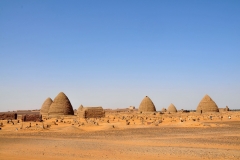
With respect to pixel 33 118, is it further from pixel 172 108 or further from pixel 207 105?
pixel 172 108

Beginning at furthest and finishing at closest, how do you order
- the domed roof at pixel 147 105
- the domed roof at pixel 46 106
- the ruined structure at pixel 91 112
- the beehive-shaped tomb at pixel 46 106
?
the domed roof at pixel 147 105 < the domed roof at pixel 46 106 < the beehive-shaped tomb at pixel 46 106 < the ruined structure at pixel 91 112

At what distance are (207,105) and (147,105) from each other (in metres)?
12.4

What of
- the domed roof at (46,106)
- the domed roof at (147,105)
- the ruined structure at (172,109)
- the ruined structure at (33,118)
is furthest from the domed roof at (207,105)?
the ruined structure at (33,118)

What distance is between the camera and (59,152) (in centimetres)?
1163

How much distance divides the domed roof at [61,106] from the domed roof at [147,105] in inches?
706

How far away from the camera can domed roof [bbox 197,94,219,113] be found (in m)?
52.8

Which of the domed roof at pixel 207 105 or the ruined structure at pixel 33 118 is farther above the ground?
the domed roof at pixel 207 105

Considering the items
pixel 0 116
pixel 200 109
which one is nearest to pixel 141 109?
pixel 200 109

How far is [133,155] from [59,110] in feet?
120

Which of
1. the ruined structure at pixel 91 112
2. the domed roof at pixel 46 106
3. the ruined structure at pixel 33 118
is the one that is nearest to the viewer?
the ruined structure at pixel 33 118

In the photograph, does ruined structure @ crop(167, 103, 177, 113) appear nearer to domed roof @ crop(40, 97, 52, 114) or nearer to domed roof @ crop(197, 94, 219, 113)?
domed roof @ crop(197, 94, 219, 113)

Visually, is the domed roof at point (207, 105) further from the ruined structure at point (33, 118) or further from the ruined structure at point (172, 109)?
the ruined structure at point (33, 118)

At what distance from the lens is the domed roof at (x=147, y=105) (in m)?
58.3

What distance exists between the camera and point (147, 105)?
192ft
